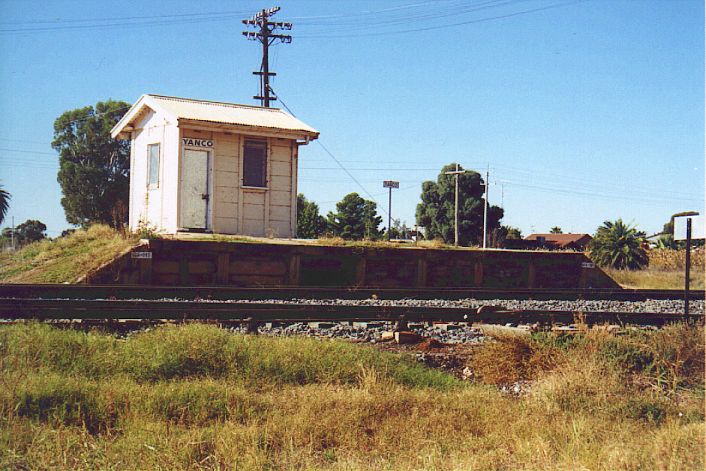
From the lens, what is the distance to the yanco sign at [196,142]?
61.3 ft

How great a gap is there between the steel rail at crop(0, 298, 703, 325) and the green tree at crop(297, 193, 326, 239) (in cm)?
2393

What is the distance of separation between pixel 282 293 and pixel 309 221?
86.8 feet

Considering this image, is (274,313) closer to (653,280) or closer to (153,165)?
(153,165)

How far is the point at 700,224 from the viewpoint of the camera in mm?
9219

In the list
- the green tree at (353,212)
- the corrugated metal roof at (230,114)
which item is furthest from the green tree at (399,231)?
the corrugated metal roof at (230,114)

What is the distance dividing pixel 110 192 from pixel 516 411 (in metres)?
38.5

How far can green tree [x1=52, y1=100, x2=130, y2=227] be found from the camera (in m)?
41.6

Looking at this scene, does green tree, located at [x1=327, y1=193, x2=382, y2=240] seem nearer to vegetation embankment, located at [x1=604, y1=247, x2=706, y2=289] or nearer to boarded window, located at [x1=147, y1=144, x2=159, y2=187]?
vegetation embankment, located at [x1=604, y1=247, x2=706, y2=289]

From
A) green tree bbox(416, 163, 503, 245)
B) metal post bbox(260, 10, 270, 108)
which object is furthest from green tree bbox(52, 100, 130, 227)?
green tree bbox(416, 163, 503, 245)

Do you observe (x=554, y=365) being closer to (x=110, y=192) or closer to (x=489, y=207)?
(x=110, y=192)

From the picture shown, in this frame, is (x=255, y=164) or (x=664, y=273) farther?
(x=664, y=273)

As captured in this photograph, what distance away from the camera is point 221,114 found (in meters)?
20.1

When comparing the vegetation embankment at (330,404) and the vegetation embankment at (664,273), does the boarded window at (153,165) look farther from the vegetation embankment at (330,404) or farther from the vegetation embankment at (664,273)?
the vegetation embankment at (664,273)

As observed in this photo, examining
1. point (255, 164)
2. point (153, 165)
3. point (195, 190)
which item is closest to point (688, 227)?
point (255, 164)
